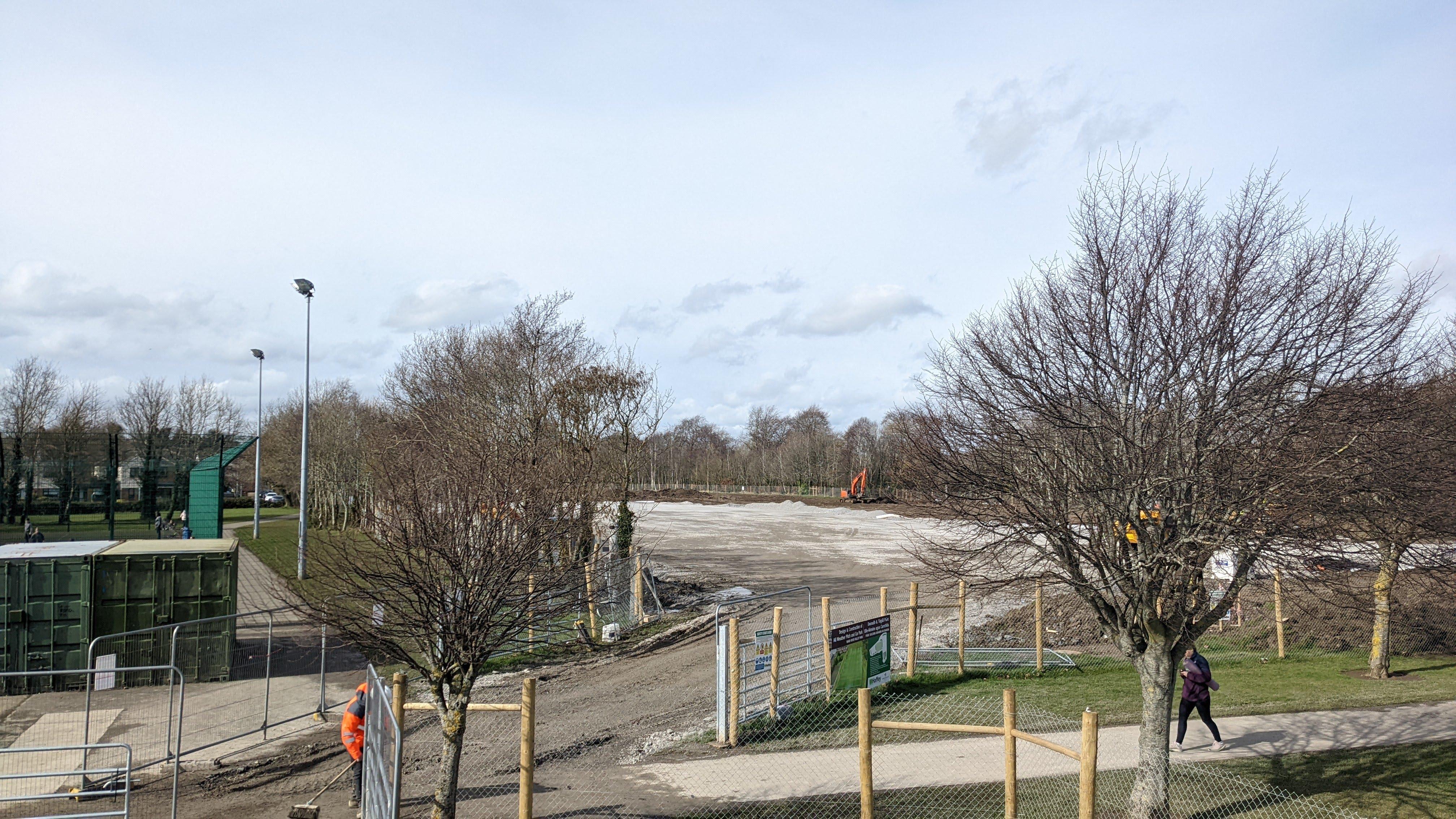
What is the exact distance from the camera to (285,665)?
688 inches

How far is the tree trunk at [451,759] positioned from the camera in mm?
7859

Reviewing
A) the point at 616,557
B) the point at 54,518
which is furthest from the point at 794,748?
the point at 54,518

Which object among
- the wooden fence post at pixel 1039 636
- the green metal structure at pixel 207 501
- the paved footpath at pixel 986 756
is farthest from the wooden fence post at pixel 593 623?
the green metal structure at pixel 207 501

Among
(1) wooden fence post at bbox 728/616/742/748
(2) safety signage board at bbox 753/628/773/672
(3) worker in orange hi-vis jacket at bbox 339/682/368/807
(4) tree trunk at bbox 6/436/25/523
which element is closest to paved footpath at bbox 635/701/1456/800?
(1) wooden fence post at bbox 728/616/742/748

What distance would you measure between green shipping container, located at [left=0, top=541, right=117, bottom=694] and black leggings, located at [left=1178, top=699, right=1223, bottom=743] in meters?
18.8

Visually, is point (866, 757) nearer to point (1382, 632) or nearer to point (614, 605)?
point (614, 605)

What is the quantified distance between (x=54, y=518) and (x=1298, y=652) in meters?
36.1

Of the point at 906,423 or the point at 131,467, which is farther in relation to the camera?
the point at 131,467

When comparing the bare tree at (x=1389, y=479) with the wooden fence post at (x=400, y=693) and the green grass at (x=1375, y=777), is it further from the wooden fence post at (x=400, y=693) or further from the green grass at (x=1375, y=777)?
the wooden fence post at (x=400, y=693)

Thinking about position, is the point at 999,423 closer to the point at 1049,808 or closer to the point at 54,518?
the point at 1049,808

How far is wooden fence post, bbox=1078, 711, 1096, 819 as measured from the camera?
268 inches

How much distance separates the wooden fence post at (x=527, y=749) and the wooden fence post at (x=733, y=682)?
4.70m

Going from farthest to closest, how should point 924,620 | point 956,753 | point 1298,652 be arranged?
point 924,620, point 1298,652, point 956,753

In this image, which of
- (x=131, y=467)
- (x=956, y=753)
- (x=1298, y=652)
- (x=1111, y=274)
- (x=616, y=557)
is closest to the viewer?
(x=1111, y=274)
